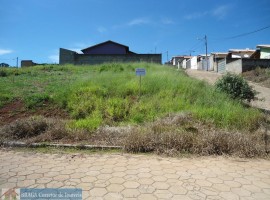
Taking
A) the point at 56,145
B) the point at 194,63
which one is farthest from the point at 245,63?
the point at 56,145

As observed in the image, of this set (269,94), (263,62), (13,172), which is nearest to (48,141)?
(13,172)

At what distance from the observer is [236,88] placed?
33.0 ft

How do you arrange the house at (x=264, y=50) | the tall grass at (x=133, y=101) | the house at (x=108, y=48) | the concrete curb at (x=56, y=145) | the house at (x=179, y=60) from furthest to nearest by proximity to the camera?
the house at (x=179, y=60) → the house at (x=108, y=48) → the house at (x=264, y=50) → the tall grass at (x=133, y=101) → the concrete curb at (x=56, y=145)

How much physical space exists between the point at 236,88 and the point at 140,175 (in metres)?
7.40

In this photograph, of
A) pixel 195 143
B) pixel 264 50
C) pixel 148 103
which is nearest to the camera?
pixel 195 143

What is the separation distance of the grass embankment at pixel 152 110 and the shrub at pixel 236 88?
0.84m

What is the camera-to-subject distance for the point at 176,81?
1039 cm

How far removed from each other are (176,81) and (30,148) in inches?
258

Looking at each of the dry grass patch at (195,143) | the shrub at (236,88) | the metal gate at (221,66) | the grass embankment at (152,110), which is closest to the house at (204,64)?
the metal gate at (221,66)

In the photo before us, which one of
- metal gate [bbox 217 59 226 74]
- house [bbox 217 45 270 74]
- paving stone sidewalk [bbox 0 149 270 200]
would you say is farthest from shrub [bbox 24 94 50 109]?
metal gate [bbox 217 59 226 74]

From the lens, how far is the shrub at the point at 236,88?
9945mm

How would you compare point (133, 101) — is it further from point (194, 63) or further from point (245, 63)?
point (194, 63)

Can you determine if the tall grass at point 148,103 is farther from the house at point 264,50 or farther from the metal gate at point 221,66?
the house at point 264,50

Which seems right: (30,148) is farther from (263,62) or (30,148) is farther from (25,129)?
(263,62)
